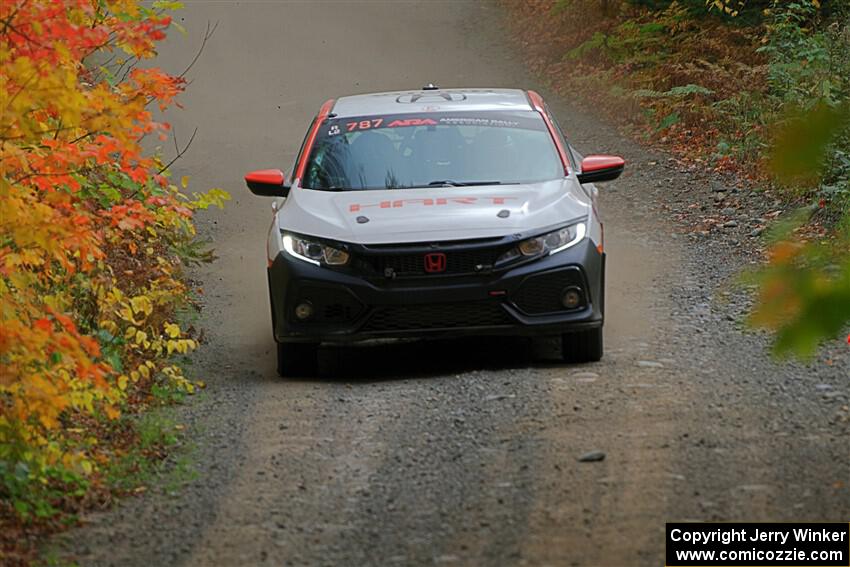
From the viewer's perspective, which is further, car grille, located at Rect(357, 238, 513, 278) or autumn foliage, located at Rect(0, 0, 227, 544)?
car grille, located at Rect(357, 238, 513, 278)

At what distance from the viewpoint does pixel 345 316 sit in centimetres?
911

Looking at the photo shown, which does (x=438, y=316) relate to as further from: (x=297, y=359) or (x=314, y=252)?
(x=297, y=359)

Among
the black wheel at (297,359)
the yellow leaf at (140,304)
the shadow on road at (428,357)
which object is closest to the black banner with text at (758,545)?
the shadow on road at (428,357)

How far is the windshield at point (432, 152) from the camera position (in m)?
10.1

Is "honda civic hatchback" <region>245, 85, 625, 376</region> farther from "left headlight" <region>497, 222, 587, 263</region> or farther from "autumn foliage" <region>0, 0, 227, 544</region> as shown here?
"autumn foliage" <region>0, 0, 227, 544</region>

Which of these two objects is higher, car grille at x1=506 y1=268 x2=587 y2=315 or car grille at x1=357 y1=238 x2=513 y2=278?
car grille at x1=357 y1=238 x2=513 y2=278

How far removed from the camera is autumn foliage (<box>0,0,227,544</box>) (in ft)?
22.0

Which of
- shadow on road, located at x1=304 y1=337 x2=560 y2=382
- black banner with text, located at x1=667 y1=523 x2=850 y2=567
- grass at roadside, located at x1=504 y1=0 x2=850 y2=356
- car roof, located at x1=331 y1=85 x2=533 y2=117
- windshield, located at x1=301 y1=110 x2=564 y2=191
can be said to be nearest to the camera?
black banner with text, located at x1=667 y1=523 x2=850 y2=567

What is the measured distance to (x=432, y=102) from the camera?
11000mm

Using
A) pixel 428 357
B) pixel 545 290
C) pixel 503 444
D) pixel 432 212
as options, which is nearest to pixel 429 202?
pixel 432 212

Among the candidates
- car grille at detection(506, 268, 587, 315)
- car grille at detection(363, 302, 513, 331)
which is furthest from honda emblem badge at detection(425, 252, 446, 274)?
car grille at detection(506, 268, 587, 315)

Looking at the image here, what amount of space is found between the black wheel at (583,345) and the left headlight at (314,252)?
5.34 ft

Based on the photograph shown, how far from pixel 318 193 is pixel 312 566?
15.0 feet

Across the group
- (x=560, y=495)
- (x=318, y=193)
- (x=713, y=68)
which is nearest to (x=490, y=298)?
(x=318, y=193)
